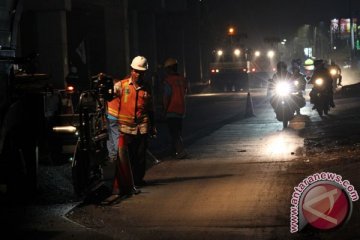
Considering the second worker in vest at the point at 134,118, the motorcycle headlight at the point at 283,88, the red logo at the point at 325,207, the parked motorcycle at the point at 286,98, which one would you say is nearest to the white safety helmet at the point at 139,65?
the second worker in vest at the point at 134,118

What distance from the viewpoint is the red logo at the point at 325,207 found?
6.67 meters

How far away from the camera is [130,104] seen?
9844 mm

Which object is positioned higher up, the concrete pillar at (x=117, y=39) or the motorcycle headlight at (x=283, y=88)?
the concrete pillar at (x=117, y=39)

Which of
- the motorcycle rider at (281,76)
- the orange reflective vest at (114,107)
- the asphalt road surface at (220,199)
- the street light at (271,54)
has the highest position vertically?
the street light at (271,54)

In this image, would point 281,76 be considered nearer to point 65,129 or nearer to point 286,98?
point 286,98

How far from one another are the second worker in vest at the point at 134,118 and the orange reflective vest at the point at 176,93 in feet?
10.6

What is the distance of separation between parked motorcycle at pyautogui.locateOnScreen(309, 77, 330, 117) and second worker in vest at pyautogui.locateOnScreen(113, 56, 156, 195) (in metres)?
12.6

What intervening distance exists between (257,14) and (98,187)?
80824 millimetres

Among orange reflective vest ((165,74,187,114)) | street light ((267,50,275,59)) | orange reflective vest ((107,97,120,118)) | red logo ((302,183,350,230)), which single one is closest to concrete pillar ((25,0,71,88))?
orange reflective vest ((165,74,187,114))

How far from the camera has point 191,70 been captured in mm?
63250

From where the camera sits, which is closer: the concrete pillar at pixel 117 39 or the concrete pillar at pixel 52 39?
the concrete pillar at pixel 52 39

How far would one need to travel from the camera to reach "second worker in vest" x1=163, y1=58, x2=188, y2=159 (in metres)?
13.3

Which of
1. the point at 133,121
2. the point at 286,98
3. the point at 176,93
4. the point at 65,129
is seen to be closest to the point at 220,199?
the point at 133,121

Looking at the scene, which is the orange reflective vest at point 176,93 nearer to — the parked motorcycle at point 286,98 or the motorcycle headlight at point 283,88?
the parked motorcycle at point 286,98
